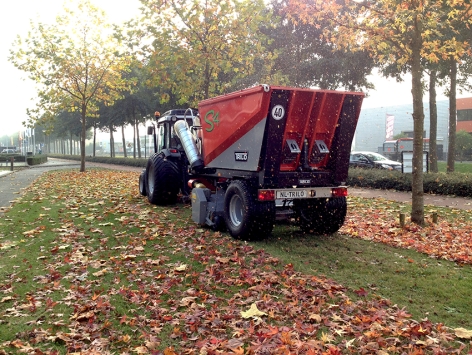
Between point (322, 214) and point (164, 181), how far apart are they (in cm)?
495

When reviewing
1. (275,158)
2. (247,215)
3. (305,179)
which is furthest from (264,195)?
(305,179)

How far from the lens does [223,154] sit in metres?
8.67

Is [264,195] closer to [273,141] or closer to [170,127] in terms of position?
[273,141]

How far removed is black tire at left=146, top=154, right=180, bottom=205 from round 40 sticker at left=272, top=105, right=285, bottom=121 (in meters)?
5.21

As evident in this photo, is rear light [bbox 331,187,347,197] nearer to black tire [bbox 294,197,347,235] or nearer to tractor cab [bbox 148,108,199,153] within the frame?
black tire [bbox 294,197,347,235]

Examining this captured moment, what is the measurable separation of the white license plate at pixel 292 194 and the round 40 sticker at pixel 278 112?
125 centimetres

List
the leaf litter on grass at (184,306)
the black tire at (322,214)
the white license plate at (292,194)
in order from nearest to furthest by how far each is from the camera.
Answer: the leaf litter on grass at (184,306)
the white license plate at (292,194)
the black tire at (322,214)

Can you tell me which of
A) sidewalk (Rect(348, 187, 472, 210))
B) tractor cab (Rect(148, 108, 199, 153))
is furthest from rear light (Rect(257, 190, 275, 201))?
sidewalk (Rect(348, 187, 472, 210))

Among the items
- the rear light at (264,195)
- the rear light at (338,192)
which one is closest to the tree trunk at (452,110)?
the rear light at (338,192)

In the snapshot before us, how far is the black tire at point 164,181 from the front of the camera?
Result: 11.9 metres

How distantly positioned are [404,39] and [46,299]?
8808mm

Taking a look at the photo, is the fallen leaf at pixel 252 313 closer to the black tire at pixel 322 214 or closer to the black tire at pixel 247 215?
the black tire at pixel 247 215

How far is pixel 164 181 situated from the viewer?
1195 cm

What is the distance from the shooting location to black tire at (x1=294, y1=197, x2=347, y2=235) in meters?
8.38
